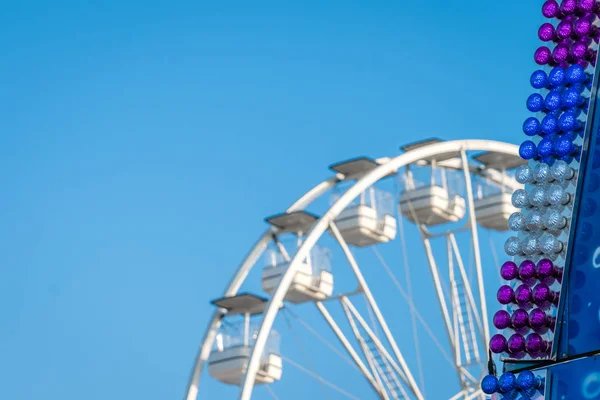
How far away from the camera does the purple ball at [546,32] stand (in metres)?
14.2

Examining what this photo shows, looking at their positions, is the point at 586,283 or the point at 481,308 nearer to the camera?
the point at 586,283

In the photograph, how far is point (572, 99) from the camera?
1363 cm

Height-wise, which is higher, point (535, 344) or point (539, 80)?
point (539, 80)

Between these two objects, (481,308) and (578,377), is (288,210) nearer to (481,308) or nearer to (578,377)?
(481,308)

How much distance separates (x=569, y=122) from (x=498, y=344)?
2120 millimetres

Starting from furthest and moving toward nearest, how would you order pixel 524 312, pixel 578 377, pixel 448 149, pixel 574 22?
pixel 448 149
pixel 574 22
pixel 524 312
pixel 578 377

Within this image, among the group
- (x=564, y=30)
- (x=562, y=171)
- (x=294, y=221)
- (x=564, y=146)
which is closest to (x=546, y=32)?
(x=564, y=30)

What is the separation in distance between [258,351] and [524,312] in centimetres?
1963

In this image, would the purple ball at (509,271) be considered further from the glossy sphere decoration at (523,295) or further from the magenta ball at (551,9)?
the magenta ball at (551,9)

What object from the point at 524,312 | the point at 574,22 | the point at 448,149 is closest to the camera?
the point at 524,312

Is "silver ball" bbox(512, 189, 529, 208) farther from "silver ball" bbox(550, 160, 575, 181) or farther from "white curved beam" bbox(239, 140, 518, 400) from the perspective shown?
"white curved beam" bbox(239, 140, 518, 400)

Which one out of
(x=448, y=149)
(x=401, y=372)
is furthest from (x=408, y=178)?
(x=401, y=372)

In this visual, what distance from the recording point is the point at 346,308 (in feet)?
118

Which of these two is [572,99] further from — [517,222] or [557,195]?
[517,222]
